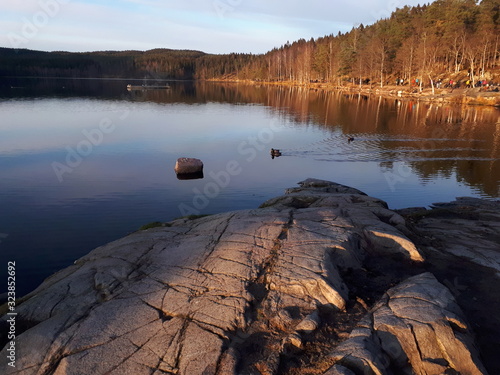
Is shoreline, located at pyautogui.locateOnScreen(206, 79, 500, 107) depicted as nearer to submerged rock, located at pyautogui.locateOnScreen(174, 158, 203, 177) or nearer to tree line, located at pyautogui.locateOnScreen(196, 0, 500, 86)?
tree line, located at pyautogui.locateOnScreen(196, 0, 500, 86)

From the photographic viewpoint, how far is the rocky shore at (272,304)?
8.08 meters

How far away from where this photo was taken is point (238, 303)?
9.62 metres

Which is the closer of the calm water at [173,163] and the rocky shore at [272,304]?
the rocky shore at [272,304]

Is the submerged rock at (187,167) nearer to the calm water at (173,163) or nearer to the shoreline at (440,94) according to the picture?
the calm water at (173,163)

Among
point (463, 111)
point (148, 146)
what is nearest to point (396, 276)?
point (148, 146)

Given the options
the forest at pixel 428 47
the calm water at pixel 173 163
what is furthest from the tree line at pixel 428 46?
the calm water at pixel 173 163

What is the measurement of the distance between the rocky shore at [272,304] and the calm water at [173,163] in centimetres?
665

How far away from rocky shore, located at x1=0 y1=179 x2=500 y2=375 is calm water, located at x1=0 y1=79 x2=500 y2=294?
665 centimetres

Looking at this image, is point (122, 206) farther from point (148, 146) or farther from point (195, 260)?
point (148, 146)

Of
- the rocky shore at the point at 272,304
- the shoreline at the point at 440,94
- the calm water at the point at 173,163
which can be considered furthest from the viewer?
the shoreline at the point at 440,94

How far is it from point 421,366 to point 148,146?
122 ft

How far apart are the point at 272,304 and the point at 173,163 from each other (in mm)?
26244

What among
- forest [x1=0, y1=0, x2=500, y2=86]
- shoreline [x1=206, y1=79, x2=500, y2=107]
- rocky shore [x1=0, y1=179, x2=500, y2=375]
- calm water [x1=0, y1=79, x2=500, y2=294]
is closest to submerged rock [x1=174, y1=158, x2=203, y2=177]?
calm water [x1=0, y1=79, x2=500, y2=294]

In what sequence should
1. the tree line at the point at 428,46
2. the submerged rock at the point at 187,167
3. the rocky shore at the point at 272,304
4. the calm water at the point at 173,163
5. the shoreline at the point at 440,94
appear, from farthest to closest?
the tree line at the point at 428,46, the shoreline at the point at 440,94, the submerged rock at the point at 187,167, the calm water at the point at 173,163, the rocky shore at the point at 272,304
